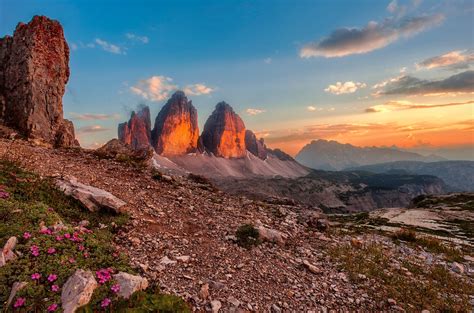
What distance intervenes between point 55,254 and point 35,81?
30092mm

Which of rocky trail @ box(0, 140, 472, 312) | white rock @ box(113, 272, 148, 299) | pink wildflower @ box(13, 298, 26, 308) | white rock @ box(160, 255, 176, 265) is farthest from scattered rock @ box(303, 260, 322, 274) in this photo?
pink wildflower @ box(13, 298, 26, 308)

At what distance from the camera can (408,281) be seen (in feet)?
37.8

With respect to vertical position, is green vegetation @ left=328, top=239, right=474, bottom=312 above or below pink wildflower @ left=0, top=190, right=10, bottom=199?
below

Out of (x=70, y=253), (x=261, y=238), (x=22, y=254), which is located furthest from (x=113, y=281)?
(x=261, y=238)

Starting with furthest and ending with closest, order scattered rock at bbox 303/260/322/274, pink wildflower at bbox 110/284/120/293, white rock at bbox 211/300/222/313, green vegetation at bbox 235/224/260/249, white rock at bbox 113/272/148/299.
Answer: green vegetation at bbox 235/224/260/249, scattered rock at bbox 303/260/322/274, white rock at bbox 211/300/222/313, white rock at bbox 113/272/148/299, pink wildflower at bbox 110/284/120/293

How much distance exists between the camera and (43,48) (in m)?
31.2

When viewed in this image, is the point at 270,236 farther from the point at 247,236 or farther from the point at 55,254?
the point at 55,254

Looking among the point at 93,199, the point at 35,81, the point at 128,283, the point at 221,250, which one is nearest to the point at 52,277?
the point at 128,283

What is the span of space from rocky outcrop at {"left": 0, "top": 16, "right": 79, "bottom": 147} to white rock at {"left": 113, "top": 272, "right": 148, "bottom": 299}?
25.4 meters

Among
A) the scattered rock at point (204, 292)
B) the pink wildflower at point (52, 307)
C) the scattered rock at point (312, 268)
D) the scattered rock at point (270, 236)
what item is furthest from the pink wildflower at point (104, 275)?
the scattered rock at point (312, 268)

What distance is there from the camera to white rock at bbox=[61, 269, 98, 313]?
22.1 ft

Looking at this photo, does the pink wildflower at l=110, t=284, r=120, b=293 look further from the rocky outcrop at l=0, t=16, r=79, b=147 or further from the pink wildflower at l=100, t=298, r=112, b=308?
the rocky outcrop at l=0, t=16, r=79, b=147

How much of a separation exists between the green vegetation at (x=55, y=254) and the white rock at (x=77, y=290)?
0.16 meters

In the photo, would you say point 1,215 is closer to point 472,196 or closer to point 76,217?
point 76,217
